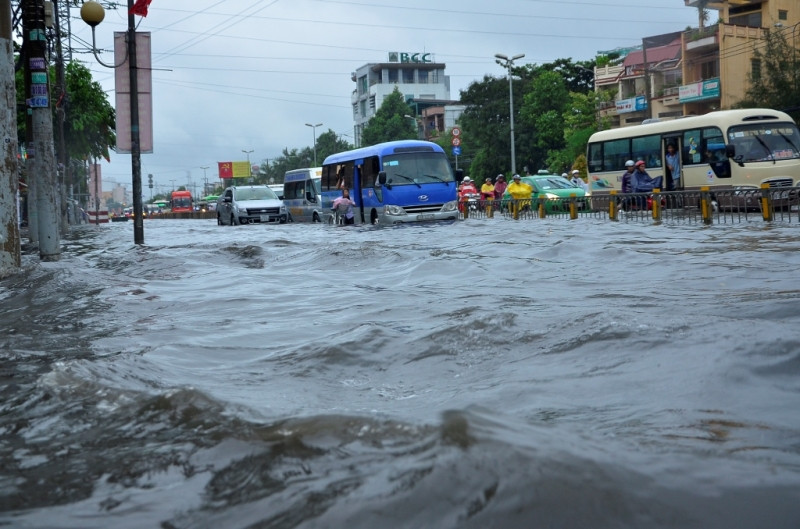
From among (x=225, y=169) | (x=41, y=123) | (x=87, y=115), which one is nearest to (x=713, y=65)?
(x=87, y=115)

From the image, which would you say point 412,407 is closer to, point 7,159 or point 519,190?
point 7,159

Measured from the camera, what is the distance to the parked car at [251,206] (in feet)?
106

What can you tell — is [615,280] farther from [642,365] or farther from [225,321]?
[642,365]

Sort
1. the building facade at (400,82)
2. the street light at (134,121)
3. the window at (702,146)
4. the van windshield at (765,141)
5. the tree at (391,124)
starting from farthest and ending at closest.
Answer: the building facade at (400,82)
the tree at (391,124)
the window at (702,146)
the van windshield at (765,141)
the street light at (134,121)

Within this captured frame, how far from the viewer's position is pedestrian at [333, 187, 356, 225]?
84.9 feet

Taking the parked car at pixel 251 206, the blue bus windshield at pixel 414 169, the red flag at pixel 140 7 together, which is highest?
the red flag at pixel 140 7

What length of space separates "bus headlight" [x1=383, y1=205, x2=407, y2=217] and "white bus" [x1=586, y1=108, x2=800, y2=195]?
701cm

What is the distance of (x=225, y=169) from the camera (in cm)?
14462

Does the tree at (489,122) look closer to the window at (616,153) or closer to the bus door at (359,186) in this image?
the window at (616,153)

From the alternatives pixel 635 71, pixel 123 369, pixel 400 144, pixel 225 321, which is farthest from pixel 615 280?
pixel 635 71

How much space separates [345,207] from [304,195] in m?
8.25

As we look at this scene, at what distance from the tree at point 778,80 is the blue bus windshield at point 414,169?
60.5 ft

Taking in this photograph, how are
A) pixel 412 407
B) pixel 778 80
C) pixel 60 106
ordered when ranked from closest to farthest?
pixel 412 407 → pixel 60 106 → pixel 778 80

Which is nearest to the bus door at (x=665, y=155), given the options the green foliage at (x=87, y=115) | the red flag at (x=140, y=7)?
the red flag at (x=140, y=7)
